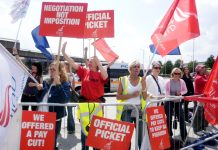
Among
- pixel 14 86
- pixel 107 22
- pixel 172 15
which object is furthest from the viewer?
pixel 107 22

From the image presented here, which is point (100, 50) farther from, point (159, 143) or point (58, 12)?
point (159, 143)

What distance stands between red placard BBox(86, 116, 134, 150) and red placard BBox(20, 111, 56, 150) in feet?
1.91

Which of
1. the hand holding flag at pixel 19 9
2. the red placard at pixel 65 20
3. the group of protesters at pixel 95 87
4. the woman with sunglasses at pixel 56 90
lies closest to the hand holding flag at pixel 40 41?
the hand holding flag at pixel 19 9

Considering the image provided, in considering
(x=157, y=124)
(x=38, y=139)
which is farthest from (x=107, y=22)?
(x=38, y=139)

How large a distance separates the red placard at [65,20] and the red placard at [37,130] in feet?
4.66

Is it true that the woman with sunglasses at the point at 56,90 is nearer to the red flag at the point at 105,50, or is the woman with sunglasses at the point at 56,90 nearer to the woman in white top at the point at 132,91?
the woman in white top at the point at 132,91

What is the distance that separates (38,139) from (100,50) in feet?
16.7

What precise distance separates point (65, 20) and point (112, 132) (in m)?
2.02

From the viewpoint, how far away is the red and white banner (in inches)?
135

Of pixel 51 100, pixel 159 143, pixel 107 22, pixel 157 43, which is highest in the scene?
pixel 107 22

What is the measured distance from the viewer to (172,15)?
18.7ft

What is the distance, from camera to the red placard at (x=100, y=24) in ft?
20.5

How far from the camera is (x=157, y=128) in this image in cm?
493

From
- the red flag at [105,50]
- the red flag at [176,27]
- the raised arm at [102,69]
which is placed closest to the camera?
the raised arm at [102,69]
